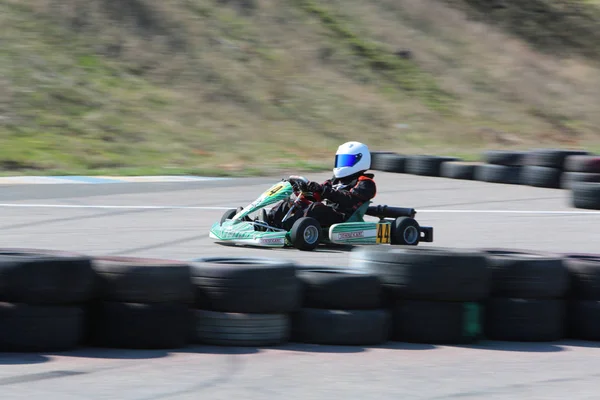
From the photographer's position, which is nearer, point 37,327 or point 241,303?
point 37,327

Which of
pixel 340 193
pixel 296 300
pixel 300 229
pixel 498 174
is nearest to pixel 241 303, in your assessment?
pixel 296 300

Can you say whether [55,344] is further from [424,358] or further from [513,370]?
[513,370]

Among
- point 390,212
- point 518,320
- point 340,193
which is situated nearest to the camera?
point 518,320

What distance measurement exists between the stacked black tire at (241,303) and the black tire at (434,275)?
0.66 m

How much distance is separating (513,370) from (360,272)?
113 cm

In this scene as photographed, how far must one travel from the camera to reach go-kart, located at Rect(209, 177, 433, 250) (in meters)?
9.34

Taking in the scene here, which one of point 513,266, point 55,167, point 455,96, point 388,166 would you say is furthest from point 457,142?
point 513,266

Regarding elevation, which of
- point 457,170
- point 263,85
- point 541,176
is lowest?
point 541,176

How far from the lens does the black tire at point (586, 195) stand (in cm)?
1357

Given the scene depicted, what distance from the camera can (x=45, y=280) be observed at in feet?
17.1

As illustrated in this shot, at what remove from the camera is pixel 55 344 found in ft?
17.3

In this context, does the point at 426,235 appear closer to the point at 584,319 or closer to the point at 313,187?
the point at 313,187

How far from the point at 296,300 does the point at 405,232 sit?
4.13m

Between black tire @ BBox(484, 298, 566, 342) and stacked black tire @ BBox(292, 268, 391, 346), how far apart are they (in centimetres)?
71
